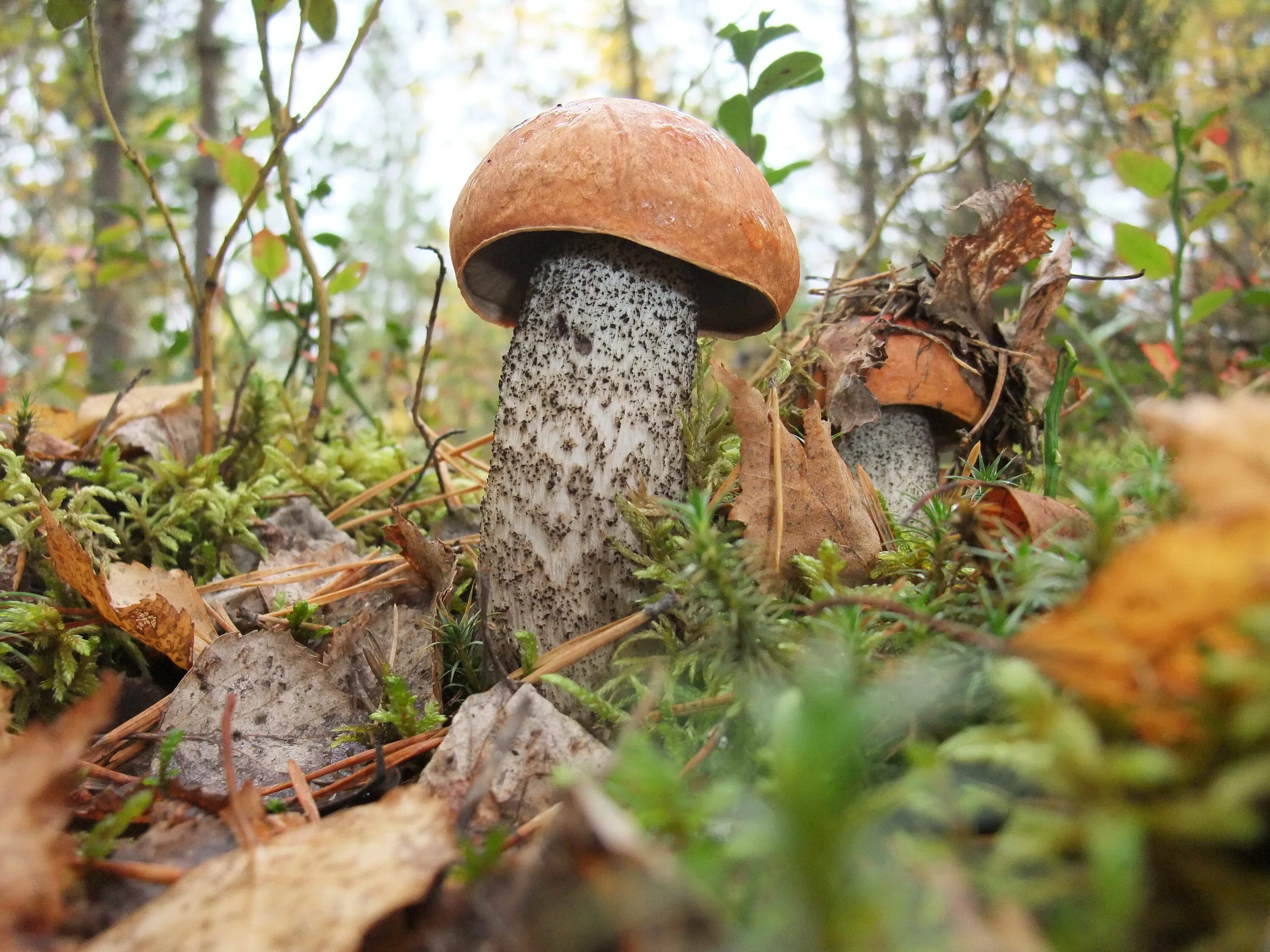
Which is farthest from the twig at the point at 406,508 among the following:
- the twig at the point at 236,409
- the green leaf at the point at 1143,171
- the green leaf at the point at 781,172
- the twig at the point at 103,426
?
the green leaf at the point at 1143,171

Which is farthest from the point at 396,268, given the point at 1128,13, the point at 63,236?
the point at 1128,13

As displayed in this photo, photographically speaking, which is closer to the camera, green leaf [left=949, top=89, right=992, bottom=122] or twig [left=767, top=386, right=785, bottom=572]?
twig [left=767, top=386, right=785, bottom=572]

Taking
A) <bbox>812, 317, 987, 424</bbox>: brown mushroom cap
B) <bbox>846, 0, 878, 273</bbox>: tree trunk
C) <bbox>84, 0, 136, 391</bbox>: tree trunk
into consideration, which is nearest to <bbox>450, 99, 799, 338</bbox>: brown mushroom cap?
<bbox>812, 317, 987, 424</bbox>: brown mushroom cap

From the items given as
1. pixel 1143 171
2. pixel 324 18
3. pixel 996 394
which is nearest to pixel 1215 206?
pixel 1143 171

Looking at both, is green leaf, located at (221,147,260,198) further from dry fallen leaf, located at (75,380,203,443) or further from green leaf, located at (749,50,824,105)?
green leaf, located at (749,50,824,105)

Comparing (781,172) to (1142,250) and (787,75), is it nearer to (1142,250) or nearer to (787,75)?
(787,75)

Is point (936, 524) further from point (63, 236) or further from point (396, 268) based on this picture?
point (396, 268)

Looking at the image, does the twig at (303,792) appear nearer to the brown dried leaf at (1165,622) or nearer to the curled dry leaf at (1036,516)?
the brown dried leaf at (1165,622)
